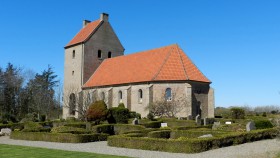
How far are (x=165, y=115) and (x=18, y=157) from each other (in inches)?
1010

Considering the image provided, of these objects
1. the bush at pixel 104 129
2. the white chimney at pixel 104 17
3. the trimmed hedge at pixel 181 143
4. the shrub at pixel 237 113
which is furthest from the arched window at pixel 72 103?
the trimmed hedge at pixel 181 143

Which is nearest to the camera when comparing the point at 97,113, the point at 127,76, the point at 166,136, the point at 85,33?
the point at 166,136

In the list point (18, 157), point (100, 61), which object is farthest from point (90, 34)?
point (18, 157)

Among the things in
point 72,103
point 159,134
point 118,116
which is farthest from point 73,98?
point 159,134

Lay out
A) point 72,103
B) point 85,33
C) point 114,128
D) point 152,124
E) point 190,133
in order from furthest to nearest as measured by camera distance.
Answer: point 85,33 → point 72,103 → point 152,124 → point 114,128 → point 190,133

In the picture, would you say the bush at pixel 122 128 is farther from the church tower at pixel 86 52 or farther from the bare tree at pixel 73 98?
the church tower at pixel 86 52

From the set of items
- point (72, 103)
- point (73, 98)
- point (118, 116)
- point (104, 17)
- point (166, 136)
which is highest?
point (104, 17)

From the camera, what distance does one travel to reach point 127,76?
4278 centimetres

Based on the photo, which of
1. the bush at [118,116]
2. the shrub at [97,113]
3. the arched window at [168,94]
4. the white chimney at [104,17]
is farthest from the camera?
the white chimney at [104,17]

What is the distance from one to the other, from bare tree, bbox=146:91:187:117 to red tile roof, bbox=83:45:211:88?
92.6 inches

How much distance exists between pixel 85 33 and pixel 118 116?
22390mm

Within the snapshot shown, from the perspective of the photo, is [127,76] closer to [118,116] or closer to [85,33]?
[118,116]

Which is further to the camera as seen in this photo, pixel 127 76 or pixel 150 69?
pixel 127 76

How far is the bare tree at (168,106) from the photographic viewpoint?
3678 centimetres
